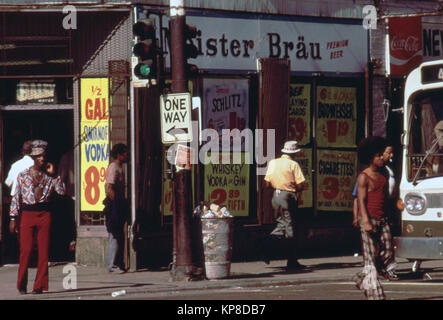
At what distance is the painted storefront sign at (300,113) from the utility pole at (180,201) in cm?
426

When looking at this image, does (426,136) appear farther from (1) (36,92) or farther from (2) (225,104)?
(1) (36,92)

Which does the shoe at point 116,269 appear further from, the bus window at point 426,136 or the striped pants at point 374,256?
the striped pants at point 374,256

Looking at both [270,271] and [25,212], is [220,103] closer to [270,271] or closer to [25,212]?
[270,271]

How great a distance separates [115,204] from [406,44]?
23.6 feet

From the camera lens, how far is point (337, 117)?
19406mm

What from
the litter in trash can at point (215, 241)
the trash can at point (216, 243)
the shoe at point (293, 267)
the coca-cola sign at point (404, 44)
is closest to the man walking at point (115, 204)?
the litter in trash can at point (215, 241)

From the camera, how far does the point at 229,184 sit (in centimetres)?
1802

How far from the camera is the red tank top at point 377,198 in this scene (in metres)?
11.4

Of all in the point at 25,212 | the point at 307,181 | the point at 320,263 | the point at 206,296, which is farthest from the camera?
the point at 307,181

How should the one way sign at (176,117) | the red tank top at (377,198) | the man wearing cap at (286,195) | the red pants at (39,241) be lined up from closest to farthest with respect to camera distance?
the red tank top at (377,198), the red pants at (39,241), the one way sign at (176,117), the man wearing cap at (286,195)

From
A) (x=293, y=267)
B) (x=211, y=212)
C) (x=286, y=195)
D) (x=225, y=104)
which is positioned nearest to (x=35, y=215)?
(x=211, y=212)
